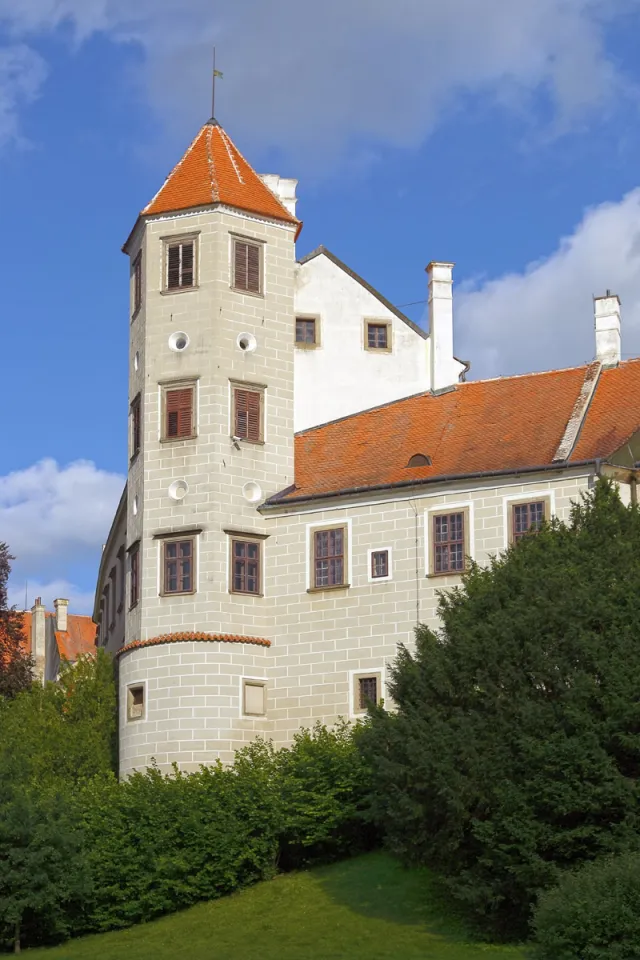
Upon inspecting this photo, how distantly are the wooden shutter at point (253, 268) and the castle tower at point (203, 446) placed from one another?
28 mm

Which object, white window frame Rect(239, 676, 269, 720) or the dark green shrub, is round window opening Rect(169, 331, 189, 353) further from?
the dark green shrub

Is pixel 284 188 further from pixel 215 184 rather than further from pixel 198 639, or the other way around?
pixel 198 639

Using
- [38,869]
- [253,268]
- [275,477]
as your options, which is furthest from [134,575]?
[38,869]

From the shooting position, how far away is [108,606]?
59656mm

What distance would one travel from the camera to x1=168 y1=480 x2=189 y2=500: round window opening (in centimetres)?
4947

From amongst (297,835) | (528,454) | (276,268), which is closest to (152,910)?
(297,835)

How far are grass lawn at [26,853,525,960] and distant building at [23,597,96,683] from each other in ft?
160

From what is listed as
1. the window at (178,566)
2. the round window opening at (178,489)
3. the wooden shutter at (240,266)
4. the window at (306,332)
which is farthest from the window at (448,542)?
the wooden shutter at (240,266)

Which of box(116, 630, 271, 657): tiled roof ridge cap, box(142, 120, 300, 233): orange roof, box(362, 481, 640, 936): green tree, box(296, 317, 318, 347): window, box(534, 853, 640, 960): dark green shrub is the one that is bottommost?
box(534, 853, 640, 960): dark green shrub

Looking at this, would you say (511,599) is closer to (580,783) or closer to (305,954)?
(580,783)

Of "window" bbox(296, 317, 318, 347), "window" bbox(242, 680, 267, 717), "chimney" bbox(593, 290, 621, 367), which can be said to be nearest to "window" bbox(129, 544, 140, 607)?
"window" bbox(242, 680, 267, 717)

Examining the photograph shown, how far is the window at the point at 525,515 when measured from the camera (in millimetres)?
46688

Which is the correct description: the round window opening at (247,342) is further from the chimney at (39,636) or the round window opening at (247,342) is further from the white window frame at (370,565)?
the chimney at (39,636)

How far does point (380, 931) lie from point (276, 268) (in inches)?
828
